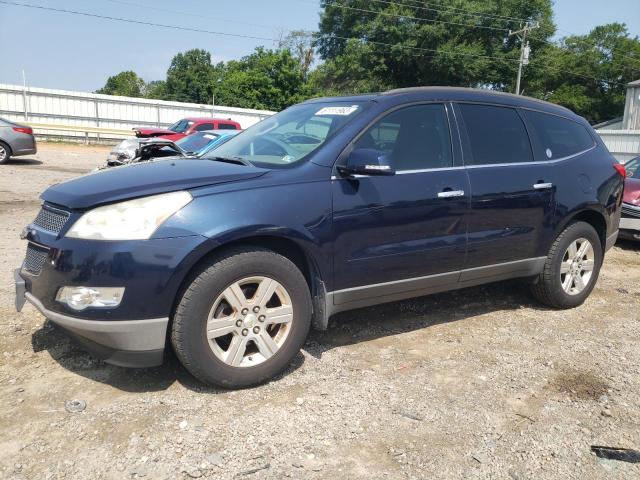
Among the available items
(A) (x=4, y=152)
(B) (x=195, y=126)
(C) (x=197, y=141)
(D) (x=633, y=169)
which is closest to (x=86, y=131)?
(B) (x=195, y=126)

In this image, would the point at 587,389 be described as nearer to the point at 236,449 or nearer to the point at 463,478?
the point at 463,478

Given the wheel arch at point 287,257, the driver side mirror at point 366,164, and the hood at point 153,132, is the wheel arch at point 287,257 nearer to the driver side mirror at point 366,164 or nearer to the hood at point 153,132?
the driver side mirror at point 366,164

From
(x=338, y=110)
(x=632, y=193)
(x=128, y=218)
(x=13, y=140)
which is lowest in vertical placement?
(x=632, y=193)

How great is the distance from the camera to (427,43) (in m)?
41.3

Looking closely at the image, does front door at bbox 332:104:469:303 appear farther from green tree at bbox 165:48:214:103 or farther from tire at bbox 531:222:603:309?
green tree at bbox 165:48:214:103

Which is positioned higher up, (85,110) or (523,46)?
(523,46)

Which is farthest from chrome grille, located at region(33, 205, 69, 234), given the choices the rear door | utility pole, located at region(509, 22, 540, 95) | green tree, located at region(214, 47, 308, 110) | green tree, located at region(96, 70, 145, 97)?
green tree, located at region(96, 70, 145, 97)

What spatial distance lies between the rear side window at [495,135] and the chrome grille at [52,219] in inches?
108

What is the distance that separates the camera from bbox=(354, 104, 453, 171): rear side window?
3.67 m

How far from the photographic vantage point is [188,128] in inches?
763

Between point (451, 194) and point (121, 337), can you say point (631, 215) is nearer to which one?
point (451, 194)

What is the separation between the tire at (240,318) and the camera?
2891 mm

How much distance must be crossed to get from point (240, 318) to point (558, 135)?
11.0 ft

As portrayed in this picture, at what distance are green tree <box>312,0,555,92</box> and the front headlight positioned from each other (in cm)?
4135
